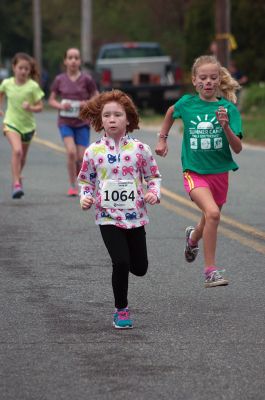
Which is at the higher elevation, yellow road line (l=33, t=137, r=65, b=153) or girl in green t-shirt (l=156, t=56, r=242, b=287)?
girl in green t-shirt (l=156, t=56, r=242, b=287)

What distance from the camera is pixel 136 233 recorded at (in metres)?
8.14

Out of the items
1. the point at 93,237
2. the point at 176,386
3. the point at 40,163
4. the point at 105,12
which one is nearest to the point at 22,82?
the point at 93,237

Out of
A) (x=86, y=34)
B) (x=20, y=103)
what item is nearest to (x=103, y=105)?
(x=20, y=103)

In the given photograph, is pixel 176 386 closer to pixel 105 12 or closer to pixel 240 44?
pixel 240 44

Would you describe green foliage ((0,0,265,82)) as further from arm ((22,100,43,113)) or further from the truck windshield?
arm ((22,100,43,113))

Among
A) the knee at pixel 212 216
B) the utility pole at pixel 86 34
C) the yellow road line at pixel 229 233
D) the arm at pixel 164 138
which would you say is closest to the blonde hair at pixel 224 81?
the arm at pixel 164 138

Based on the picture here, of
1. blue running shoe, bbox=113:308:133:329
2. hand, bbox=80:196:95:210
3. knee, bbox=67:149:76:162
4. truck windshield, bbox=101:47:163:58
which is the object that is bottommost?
truck windshield, bbox=101:47:163:58

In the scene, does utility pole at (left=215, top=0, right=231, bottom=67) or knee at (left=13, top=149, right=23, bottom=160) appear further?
utility pole at (left=215, top=0, right=231, bottom=67)

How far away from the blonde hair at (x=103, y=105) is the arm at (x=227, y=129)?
1115 millimetres

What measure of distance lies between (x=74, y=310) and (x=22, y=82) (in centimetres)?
785

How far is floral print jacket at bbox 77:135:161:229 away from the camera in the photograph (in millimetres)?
8062

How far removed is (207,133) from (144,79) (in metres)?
28.1

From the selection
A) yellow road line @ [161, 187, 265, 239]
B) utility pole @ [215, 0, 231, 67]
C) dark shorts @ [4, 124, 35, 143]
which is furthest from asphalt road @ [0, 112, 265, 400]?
utility pole @ [215, 0, 231, 67]

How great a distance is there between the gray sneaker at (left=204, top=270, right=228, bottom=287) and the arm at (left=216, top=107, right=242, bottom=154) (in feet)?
2.70
